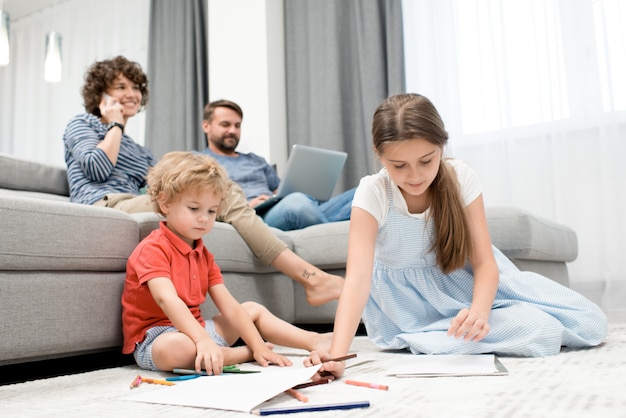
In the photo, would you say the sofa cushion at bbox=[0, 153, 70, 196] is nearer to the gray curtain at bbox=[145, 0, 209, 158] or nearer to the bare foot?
the bare foot

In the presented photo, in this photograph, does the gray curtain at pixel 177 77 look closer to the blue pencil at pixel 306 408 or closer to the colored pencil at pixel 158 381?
the colored pencil at pixel 158 381

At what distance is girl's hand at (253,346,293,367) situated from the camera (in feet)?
4.53

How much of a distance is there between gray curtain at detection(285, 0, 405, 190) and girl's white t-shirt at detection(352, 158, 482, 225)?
6.69 ft

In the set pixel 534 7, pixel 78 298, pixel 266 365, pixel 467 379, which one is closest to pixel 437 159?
pixel 467 379

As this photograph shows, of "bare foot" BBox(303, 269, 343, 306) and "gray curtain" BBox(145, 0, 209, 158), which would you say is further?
"gray curtain" BBox(145, 0, 209, 158)

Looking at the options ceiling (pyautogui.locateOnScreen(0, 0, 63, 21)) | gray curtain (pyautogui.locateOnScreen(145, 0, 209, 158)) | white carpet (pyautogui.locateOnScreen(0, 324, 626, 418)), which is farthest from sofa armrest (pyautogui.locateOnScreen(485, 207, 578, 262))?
ceiling (pyautogui.locateOnScreen(0, 0, 63, 21))

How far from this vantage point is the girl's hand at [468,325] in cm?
119

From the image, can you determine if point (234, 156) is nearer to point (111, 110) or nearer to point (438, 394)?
point (111, 110)

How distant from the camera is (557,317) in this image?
4.74 feet

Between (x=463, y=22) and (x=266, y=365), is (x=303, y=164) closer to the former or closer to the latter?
(x=266, y=365)

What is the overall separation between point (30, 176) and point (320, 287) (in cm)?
123

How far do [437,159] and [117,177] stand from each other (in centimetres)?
127

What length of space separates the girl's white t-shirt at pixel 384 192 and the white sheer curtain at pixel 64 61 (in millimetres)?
3723

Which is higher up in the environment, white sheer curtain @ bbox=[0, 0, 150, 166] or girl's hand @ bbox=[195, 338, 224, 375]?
white sheer curtain @ bbox=[0, 0, 150, 166]
